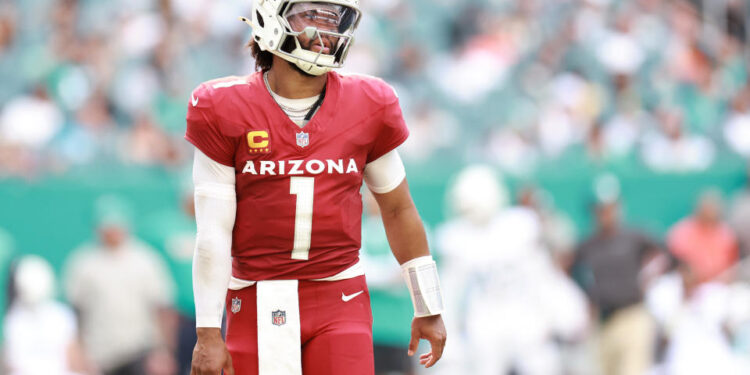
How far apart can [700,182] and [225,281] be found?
8186 mm

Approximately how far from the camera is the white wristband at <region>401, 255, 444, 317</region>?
4.22 meters

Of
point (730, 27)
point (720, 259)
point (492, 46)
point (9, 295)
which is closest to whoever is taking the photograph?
point (9, 295)

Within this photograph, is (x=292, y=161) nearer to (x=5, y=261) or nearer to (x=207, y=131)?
(x=207, y=131)

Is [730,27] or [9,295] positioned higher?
[730,27]

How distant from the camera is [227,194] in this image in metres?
3.94

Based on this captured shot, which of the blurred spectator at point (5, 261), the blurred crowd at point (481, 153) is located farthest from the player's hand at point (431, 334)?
the blurred spectator at point (5, 261)

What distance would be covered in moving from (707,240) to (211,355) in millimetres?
7916

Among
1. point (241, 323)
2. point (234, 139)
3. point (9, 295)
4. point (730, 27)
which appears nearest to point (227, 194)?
point (234, 139)

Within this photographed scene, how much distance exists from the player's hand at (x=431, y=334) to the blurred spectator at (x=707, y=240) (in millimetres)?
6869

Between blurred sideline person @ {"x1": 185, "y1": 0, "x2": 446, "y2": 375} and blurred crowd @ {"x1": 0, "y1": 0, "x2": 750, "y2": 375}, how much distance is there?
14.2 ft

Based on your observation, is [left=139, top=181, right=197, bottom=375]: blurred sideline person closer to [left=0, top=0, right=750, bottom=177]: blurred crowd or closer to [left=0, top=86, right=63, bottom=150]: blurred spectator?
[left=0, top=0, right=750, bottom=177]: blurred crowd

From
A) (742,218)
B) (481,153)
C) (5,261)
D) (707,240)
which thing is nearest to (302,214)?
(5,261)

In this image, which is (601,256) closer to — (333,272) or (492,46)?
(492,46)

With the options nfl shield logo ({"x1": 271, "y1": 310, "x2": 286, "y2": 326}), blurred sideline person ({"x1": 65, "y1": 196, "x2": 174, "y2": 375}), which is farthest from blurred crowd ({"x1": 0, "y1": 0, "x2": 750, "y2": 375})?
nfl shield logo ({"x1": 271, "y1": 310, "x2": 286, "y2": 326})
